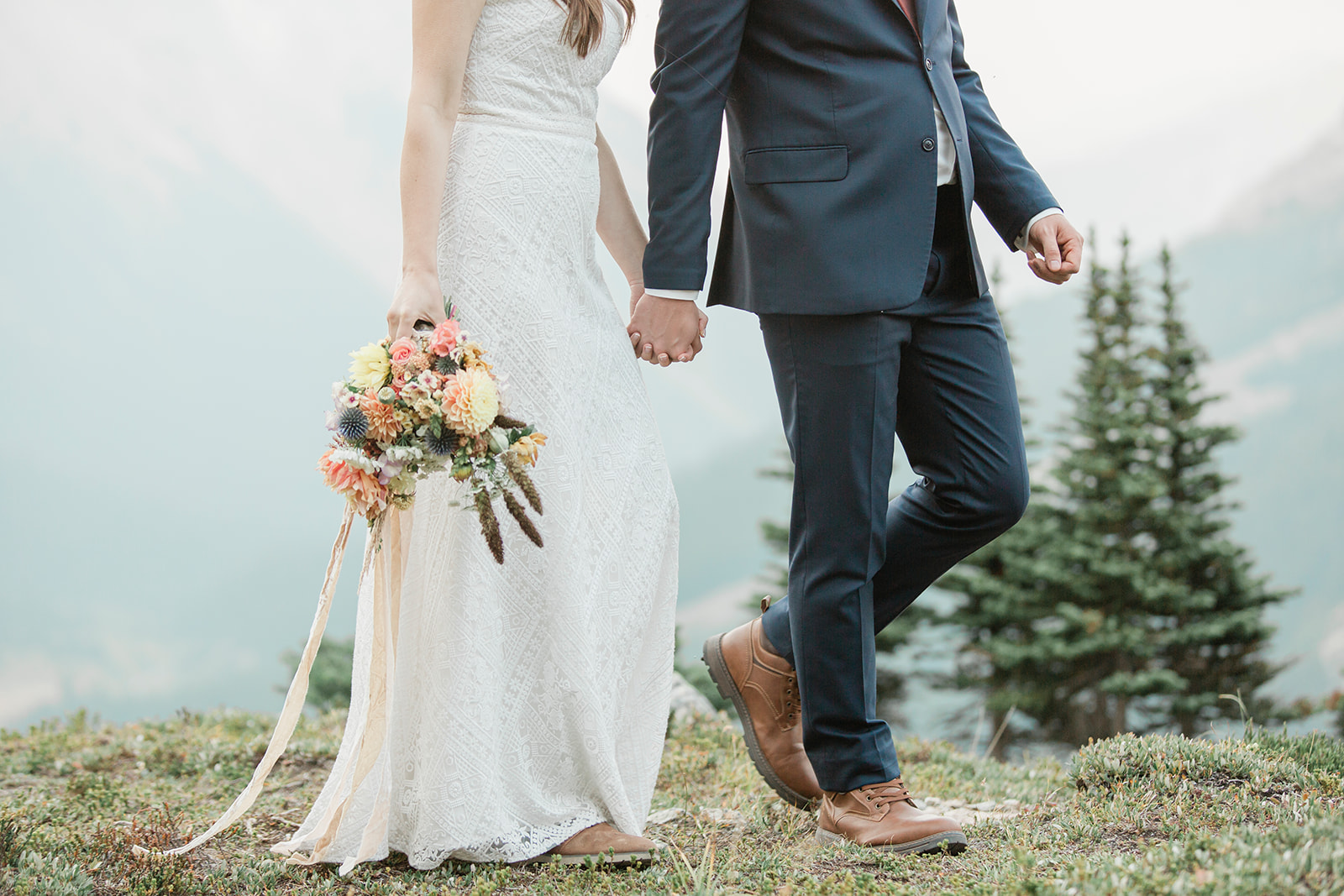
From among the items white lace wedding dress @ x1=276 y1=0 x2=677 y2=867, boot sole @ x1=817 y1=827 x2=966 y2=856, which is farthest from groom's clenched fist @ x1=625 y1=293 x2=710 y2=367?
boot sole @ x1=817 y1=827 x2=966 y2=856

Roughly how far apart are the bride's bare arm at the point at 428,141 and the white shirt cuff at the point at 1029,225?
1.43 meters

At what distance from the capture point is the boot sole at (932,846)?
2.43m

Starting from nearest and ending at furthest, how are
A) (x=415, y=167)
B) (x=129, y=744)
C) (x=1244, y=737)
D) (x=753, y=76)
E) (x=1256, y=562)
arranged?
(x=415, y=167) → (x=753, y=76) → (x=1244, y=737) → (x=129, y=744) → (x=1256, y=562)

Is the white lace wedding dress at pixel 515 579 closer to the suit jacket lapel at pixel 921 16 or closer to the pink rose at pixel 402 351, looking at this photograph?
the pink rose at pixel 402 351

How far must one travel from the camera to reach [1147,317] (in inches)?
612

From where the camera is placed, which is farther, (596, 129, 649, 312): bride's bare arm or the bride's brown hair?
(596, 129, 649, 312): bride's bare arm

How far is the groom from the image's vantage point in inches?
94.4

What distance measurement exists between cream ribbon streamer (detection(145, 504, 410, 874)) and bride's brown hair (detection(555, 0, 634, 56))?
3.76 ft

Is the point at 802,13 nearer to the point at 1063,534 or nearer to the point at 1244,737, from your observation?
the point at 1244,737

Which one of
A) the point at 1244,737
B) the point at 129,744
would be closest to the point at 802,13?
the point at 1244,737

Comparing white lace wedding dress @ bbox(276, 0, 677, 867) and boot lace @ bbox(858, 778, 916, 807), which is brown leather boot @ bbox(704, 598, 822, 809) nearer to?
boot lace @ bbox(858, 778, 916, 807)

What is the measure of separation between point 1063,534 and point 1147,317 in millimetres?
3352

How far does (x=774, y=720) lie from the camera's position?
9.51ft

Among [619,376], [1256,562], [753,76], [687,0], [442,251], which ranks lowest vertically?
[1256,562]
